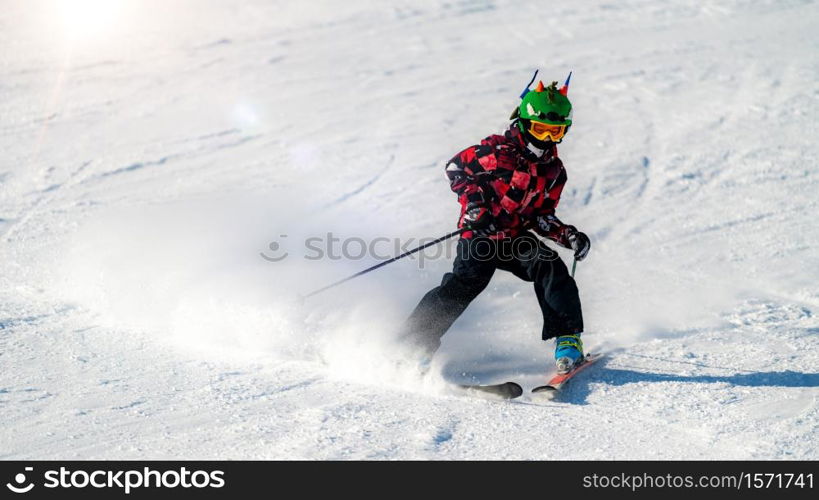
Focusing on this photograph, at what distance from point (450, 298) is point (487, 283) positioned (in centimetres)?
22

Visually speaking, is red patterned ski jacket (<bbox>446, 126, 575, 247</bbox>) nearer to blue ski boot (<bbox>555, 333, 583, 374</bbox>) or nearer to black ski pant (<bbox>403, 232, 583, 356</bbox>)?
black ski pant (<bbox>403, 232, 583, 356</bbox>)

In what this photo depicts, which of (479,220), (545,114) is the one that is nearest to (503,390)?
(479,220)

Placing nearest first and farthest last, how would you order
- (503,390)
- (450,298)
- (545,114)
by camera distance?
1. (503,390)
2. (545,114)
3. (450,298)

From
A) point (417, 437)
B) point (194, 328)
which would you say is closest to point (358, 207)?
point (194, 328)

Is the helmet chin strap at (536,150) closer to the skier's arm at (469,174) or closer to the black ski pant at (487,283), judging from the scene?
the skier's arm at (469,174)

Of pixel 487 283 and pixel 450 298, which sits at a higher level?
pixel 487 283

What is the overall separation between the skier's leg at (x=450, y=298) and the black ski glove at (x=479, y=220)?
6.0 inches

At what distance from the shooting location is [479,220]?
4.27m

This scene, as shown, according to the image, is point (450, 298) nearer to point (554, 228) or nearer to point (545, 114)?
point (554, 228)

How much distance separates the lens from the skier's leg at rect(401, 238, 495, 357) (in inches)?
176
